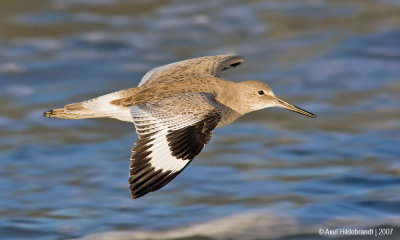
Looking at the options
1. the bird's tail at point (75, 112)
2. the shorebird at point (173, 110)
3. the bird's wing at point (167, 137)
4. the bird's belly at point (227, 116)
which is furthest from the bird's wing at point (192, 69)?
the bird's wing at point (167, 137)

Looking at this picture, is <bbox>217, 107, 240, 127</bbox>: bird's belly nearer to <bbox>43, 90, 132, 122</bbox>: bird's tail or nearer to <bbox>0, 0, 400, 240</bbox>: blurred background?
<bbox>43, 90, 132, 122</bbox>: bird's tail

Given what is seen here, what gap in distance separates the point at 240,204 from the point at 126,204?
111 centimetres

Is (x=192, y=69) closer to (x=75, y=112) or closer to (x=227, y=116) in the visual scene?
(x=227, y=116)

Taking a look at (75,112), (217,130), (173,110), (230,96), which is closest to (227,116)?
(230,96)

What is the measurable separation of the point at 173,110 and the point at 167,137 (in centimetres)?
30

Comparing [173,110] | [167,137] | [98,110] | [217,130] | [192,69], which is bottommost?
[167,137]

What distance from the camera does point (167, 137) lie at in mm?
6523

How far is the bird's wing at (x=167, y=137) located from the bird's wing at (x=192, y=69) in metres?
1.10

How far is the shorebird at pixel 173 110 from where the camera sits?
6.32 m

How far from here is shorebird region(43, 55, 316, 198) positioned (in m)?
6.32

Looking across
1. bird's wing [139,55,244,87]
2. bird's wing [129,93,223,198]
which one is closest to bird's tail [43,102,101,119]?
bird's wing [129,93,223,198]

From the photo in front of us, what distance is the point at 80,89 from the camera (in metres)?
11.3

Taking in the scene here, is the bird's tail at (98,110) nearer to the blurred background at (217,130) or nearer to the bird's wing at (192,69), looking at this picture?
the bird's wing at (192,69)

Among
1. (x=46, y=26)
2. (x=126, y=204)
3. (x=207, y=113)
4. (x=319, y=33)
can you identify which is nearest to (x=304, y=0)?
(x=319, y=33)
